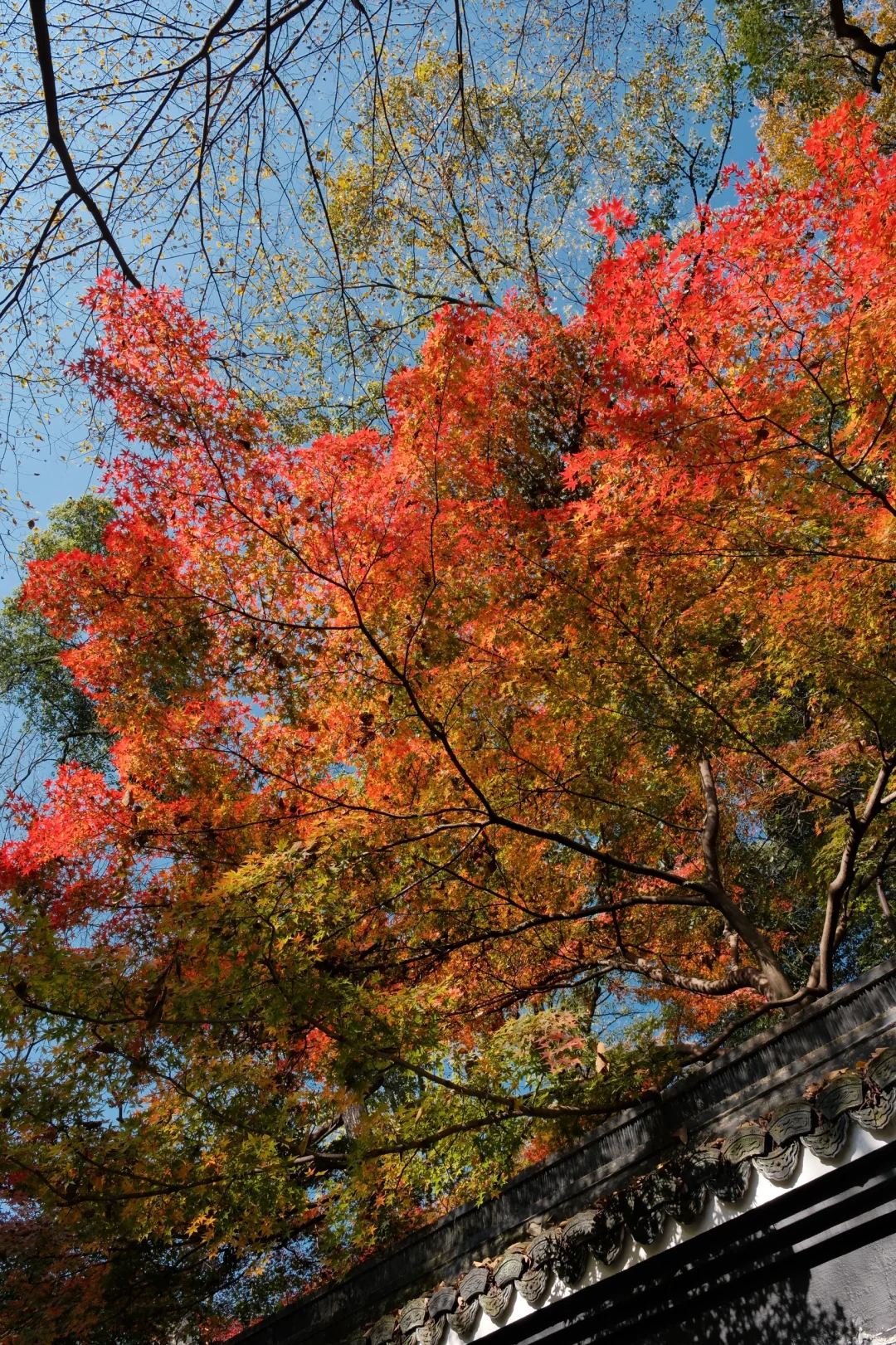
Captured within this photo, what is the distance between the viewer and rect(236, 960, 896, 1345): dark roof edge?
4008 mm

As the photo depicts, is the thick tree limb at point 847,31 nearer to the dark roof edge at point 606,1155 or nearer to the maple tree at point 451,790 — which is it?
the maple tree at point 451,790

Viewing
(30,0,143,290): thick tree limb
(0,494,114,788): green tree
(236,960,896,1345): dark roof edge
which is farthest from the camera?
(0,494,114,788): green tree

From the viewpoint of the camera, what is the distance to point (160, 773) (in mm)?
10867

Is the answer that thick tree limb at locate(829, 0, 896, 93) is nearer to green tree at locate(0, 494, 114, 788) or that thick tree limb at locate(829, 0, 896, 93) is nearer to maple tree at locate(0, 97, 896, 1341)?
maple tree at locate(0, 97, 896, 1341)

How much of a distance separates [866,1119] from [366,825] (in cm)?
375

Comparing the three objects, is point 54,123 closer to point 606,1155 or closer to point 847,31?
point 606,1155

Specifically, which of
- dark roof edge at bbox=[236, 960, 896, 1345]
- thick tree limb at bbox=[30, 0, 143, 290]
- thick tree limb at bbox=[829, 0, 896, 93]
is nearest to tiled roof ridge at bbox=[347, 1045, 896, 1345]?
dark roof edge at bbox=[236, 960, 896, 1345]

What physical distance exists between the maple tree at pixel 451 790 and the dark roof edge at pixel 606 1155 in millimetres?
585

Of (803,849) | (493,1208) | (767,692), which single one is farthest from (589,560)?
(803,849)

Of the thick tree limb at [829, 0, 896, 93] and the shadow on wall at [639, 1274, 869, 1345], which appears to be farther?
the thick tree limb at [829, 0, 896, 93]

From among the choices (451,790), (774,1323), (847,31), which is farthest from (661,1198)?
(847,31)

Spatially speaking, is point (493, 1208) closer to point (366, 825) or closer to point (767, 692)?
point (366, 825)

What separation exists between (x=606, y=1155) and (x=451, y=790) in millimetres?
3074

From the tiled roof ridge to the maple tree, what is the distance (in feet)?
3.70
